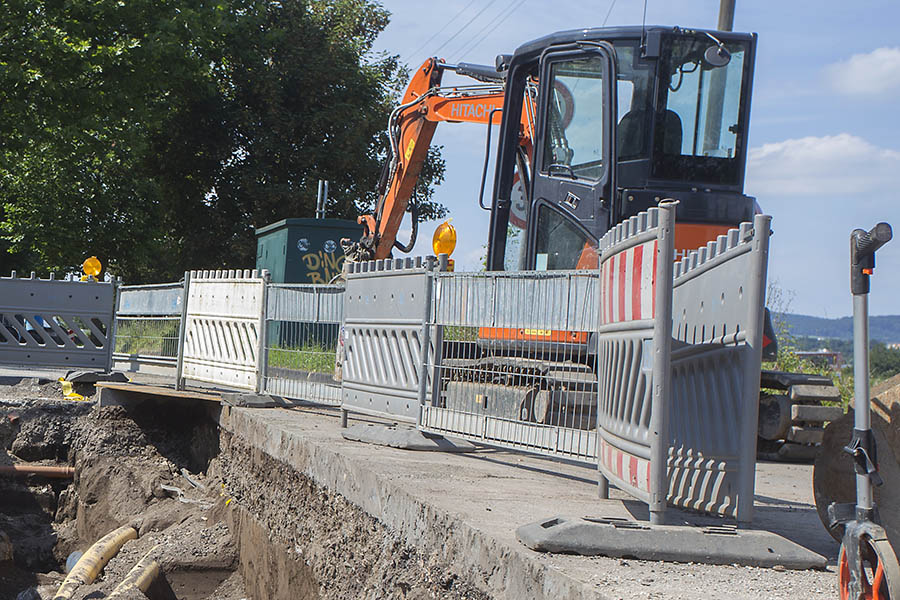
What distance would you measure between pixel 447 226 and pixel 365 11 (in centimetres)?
2908

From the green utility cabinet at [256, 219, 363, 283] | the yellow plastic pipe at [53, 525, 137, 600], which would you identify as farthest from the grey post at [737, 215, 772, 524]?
the green utility cabinet at [256, 219, 363, 283]

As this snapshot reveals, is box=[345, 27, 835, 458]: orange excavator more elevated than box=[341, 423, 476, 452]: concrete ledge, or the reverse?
box=[345, 27, 835, 458]: orange excavator

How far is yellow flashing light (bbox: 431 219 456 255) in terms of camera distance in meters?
9.72

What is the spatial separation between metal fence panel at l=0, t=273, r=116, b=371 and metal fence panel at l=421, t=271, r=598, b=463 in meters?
8.65

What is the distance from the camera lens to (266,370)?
10719mm

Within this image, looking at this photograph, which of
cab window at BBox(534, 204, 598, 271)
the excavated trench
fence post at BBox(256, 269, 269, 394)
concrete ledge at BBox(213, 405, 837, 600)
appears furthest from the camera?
fence post at BBox(256, 269, 269, 394)

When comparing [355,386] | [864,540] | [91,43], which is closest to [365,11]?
→ [91,43]

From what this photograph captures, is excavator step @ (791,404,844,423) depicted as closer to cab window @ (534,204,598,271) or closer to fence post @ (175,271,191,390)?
cab window @ (534,204,598,271)

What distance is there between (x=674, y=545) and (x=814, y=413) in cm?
526

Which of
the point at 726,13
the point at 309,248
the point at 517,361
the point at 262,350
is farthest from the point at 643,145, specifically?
the point at 309,248

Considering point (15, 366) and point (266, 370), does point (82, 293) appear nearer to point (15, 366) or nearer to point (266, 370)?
point (15, 366)

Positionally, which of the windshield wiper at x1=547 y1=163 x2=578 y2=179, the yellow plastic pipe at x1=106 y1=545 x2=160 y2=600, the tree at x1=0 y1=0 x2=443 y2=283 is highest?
the tree at x1=0 y1=0 x2=443 y2=283

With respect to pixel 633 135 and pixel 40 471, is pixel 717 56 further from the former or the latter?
pixel 40 471

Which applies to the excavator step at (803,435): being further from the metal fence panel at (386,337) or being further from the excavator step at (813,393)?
the metal fence panel at (386,337)
